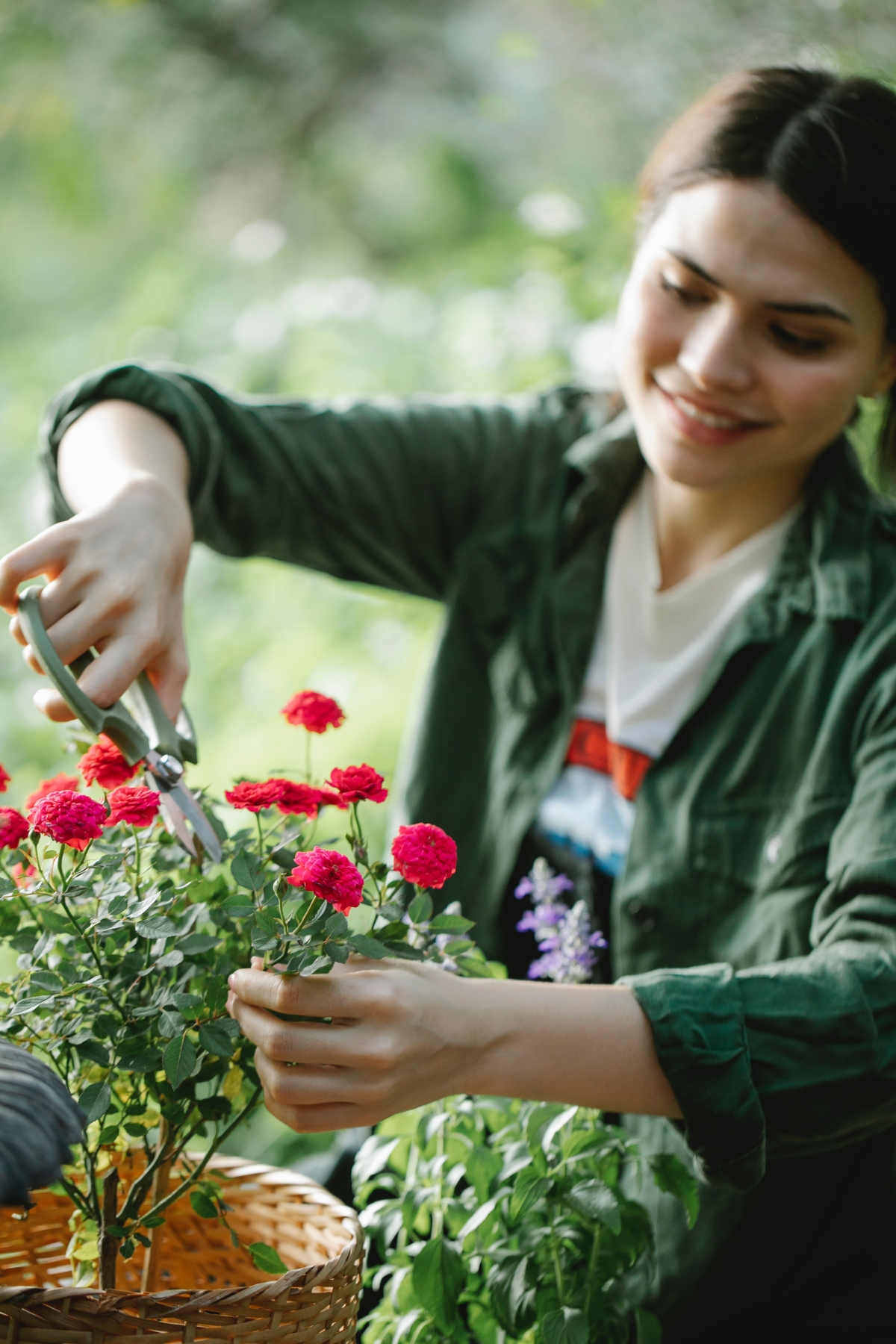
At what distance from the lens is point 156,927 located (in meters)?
0.70

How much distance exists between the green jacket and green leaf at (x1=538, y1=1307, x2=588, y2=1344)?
0.14 meters

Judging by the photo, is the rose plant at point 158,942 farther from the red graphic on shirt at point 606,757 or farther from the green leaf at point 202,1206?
the red graphic on shirt at point 606,757

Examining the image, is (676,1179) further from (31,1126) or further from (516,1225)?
(31,1126)

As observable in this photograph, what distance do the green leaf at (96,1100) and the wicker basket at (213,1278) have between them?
0.29 ft

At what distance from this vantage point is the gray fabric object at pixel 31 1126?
52 centimetres

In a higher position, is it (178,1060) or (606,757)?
(178,1060)

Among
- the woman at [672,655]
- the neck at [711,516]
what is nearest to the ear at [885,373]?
the woman at [672,655]

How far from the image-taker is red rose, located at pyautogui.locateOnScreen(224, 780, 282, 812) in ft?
2.35

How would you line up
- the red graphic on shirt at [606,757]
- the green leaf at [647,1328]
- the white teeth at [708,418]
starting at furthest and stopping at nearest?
the red graphic on shirt at [606,757] < the white teeth at [708,418] < the green leaf at [647,1328]

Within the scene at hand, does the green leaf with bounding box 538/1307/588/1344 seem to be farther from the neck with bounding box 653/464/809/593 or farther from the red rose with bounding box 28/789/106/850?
the neck with bounding box 653/464/809/593

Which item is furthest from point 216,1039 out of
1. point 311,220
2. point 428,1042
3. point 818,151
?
point 311,220

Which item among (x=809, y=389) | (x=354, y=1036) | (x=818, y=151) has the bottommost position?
(x=354, y=1036)

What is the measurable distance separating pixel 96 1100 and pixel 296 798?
21 cm

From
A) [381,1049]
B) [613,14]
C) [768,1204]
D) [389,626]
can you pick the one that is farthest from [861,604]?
[613,14]
